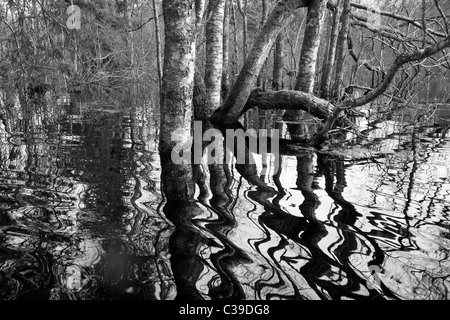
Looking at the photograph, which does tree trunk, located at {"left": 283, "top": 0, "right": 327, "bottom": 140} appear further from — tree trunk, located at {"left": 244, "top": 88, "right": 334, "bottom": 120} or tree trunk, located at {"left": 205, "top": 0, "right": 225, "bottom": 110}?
tree trunk, located at {"left": 205, "top": 0, "right": 225, "bottom": 110}

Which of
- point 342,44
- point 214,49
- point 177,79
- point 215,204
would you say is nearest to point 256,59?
point 214,49

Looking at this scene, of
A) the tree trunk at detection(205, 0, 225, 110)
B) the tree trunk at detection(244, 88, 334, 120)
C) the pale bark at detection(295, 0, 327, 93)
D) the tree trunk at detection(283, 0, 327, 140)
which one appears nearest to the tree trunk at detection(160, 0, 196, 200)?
the tree trunk at detection(244, 88, 334, 120)

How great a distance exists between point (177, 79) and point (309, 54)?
176 inches

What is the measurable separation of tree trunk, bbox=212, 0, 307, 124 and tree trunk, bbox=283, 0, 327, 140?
1.86 ft

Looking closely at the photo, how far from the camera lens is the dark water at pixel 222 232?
1803mm

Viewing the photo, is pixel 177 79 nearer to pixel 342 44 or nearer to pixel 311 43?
pixel 311 43

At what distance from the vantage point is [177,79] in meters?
4.48

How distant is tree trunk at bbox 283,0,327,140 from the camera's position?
24.0 ft

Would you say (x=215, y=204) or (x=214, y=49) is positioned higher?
(x=214, y=49)

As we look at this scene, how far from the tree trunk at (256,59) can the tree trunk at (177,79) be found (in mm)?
2462

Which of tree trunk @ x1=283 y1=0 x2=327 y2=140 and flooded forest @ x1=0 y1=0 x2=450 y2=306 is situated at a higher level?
tree trunk @ x1=283 y1=0 x2=327 y2=140

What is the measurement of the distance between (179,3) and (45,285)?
12.1 ft
